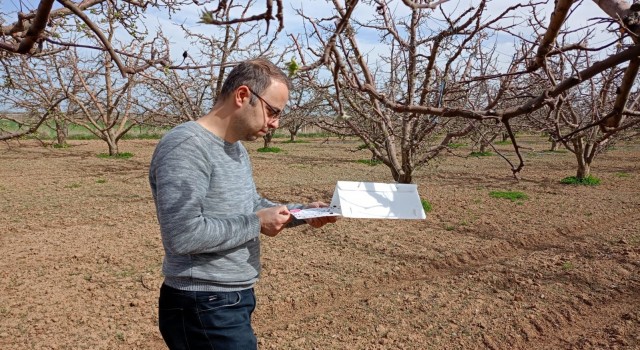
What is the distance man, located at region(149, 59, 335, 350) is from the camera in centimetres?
132

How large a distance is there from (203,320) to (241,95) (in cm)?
70

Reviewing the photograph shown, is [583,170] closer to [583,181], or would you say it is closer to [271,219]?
[583,181]

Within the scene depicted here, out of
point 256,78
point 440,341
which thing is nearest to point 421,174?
point 440,341

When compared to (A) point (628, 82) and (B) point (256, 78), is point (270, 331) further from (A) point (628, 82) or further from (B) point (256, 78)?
(A) point (628, 82)

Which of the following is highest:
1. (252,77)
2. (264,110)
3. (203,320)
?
(252,77)

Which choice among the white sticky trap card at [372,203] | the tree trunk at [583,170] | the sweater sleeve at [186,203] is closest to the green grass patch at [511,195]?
the tree trunk at [583,170]

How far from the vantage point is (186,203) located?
1.30 m

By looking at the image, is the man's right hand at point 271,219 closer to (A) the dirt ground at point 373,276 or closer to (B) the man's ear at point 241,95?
(B) the man's ear at point 241,95

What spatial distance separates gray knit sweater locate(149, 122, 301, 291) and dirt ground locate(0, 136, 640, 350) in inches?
70.4

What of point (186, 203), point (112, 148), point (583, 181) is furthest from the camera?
point (112, 148)

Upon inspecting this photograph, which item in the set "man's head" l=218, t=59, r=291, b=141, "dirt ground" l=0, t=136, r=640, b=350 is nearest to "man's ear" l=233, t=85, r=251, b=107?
"man's head" l=218, t=59, r=291, b=141

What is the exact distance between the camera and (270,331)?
10.8ft

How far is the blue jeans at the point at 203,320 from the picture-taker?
143 cm

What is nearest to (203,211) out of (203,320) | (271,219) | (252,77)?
(271,219)
